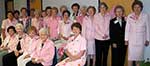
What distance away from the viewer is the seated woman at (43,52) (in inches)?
167

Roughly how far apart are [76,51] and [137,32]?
123cm

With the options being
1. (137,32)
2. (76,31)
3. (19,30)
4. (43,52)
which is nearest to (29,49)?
(43,52)

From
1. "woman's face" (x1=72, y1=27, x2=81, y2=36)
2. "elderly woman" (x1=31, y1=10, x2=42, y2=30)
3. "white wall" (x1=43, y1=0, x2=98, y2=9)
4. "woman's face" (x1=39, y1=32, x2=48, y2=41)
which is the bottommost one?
"woman's face" (x1=39, y1=32, x2=48, y2=41)

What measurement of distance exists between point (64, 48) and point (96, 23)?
3.50ft

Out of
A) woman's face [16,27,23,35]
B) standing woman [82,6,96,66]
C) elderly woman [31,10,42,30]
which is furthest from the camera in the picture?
elderly woman [31,10,42,30]

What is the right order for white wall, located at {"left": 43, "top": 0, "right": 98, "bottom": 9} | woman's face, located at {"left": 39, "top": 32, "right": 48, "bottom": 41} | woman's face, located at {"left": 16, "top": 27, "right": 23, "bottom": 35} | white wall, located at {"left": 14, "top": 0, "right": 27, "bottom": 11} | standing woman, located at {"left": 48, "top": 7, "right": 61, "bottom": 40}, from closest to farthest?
1. woman's face, located at {"left": 39, "top": 32, "right": 48, "bottom": 41}
2. woman's face, located at {"left": 16, "top": 27, "right": 23, "bottom": 35}
3. standing woman, located at {"left": 48, "top": 7, "right": 61, "bottom": 40}
4. white wall, located at {"left": 43, "top": 0, "right": 98, "bottom": 9}
5. white wall, located at {"left": 14, "top": 0, "right": 27, "bottom": 11}

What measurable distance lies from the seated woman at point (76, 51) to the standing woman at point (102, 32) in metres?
1.10

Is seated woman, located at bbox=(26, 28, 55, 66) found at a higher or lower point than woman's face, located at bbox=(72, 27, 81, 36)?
lower

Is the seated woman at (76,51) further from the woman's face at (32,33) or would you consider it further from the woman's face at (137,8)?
the woman's face at (137,8)

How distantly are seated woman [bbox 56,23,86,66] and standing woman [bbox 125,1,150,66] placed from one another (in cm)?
109

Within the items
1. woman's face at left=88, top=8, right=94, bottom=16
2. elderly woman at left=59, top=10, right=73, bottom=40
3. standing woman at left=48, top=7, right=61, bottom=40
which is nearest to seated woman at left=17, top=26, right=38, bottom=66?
elderly woman at left=59, top=10, right=73, bottom=40

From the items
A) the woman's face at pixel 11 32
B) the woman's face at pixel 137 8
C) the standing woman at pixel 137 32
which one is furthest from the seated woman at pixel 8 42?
the woman's face at pixel 137 8

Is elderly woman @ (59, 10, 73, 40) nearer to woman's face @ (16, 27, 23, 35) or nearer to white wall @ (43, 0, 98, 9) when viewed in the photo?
woman's face @ (16, 27, 23, 35)

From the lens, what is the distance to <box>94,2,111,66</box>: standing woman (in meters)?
5.25
